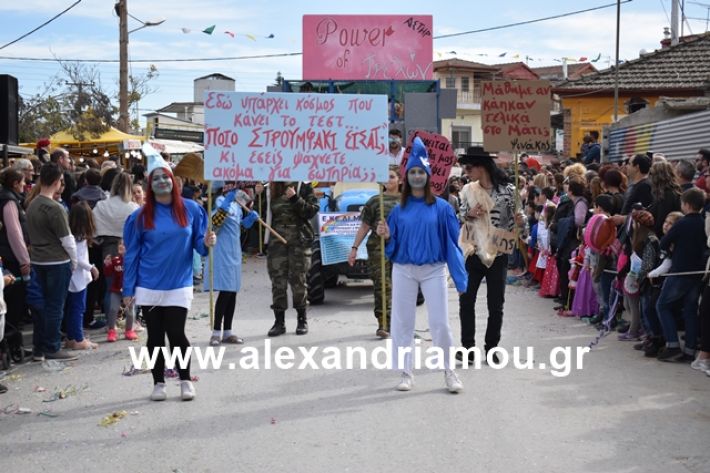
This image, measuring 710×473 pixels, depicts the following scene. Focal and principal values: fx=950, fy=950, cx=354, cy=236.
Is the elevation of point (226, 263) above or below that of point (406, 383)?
A: above

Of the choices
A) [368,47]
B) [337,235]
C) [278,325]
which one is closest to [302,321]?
[278,325]

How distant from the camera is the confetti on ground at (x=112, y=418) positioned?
7031mm

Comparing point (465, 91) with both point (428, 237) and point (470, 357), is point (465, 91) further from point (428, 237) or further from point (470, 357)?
point (428, 237)

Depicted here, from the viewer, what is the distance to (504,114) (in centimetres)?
1101

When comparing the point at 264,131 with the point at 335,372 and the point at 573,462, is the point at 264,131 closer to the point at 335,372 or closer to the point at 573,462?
the point at 335,372

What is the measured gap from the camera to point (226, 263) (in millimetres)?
10336

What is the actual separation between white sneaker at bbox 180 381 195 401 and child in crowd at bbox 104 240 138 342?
127 inches

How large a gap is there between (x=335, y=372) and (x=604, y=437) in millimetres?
2986

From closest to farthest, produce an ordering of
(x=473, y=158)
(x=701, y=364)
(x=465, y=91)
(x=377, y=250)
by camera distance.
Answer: (x=701, y=364)
(x=473, y=158)
(x=377, y=250)
(x=465, y=91)

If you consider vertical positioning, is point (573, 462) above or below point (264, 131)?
below

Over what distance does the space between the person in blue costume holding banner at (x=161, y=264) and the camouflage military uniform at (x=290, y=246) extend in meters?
3.10

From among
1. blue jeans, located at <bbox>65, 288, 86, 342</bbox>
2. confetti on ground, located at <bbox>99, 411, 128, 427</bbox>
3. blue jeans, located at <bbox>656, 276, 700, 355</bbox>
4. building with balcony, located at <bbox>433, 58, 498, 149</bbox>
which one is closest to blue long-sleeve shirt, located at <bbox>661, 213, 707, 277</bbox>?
blue jeans, located at <bbox>656, 276, 700, 355</bbox>

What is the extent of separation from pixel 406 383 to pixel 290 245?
340 cm

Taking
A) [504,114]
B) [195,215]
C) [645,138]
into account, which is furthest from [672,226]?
[645,138]
